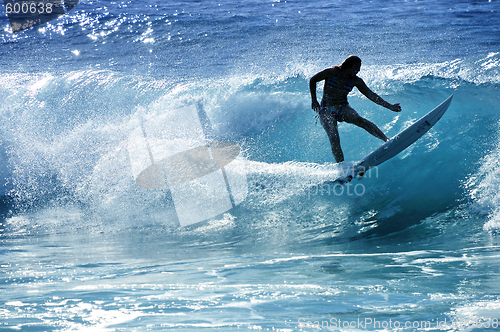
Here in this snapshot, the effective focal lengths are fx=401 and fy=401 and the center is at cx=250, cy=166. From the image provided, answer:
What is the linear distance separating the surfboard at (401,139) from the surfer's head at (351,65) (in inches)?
41.0

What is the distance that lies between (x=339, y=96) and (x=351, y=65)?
464 millimetres

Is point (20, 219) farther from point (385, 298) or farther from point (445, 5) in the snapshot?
point (445, 5)

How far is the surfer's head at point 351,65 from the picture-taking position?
4651mm

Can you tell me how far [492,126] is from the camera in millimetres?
6492

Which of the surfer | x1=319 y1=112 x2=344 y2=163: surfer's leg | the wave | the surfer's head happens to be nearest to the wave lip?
the wave

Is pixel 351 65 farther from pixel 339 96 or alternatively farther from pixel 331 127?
pixel 331 127

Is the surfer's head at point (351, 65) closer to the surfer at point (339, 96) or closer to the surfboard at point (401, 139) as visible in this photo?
the surfer at point (339, 96)

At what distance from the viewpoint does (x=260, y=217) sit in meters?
5.55

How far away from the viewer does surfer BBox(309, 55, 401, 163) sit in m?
4.82

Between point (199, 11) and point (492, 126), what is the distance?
2168cm

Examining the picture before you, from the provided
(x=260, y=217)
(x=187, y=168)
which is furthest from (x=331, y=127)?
(x=187, y=168)

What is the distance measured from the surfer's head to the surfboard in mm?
1042

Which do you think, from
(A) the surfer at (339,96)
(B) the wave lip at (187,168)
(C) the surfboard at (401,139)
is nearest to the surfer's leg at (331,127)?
(A) the surfer at (339,96)

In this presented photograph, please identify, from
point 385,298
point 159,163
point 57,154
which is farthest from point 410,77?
point 57,154
